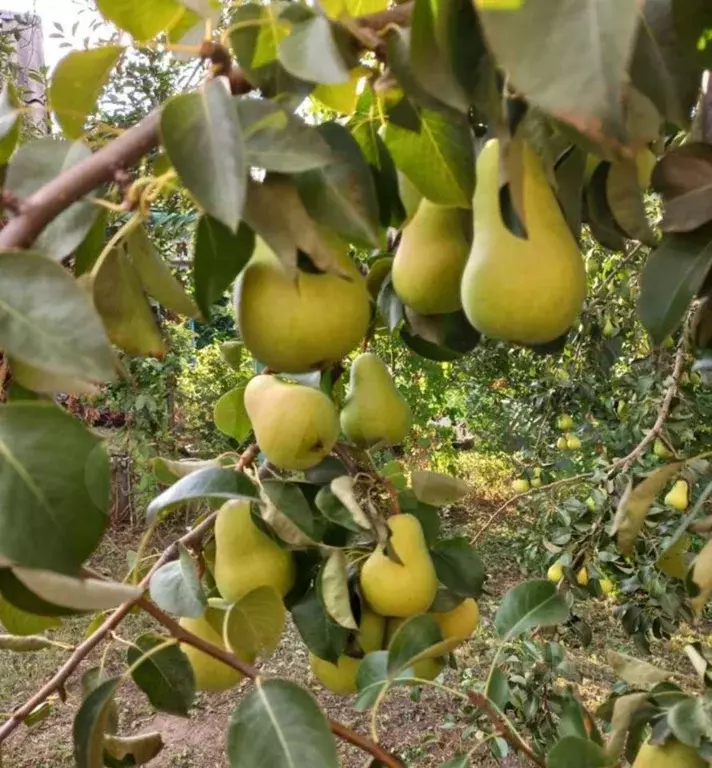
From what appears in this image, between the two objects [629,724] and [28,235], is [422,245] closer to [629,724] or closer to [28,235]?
[28,235]

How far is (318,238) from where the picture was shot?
1.24 ft

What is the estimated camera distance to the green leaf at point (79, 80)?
1.29 feet

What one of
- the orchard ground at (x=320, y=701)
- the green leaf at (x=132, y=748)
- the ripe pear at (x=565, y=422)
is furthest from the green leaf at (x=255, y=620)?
the ripe pear at (x=565, y=422)

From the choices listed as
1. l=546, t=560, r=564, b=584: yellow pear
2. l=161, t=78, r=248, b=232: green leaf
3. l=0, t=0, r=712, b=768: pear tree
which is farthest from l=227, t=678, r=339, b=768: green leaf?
l=546, t=560, r=564, b=584: yellow pear

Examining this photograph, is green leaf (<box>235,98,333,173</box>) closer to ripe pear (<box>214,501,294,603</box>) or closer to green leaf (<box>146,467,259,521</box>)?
green leaf (<box>146,467,259,521</box>)

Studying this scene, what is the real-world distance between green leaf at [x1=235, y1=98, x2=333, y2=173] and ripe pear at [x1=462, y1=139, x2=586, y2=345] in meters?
0.10

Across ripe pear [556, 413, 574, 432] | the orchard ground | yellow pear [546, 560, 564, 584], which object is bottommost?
the orchard ground

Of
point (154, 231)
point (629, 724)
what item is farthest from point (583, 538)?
point (154, 231)

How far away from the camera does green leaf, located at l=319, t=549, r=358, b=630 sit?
62 centimetres

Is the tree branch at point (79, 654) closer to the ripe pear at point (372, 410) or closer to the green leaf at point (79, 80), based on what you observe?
the ripe pear at point (372, 410)

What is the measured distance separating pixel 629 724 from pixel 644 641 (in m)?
0.82

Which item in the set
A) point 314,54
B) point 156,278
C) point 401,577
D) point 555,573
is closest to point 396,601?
point 401,577

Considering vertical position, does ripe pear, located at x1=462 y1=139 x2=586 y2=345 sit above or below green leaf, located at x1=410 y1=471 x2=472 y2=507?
above

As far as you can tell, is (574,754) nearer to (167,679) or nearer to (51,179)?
(167,679)
